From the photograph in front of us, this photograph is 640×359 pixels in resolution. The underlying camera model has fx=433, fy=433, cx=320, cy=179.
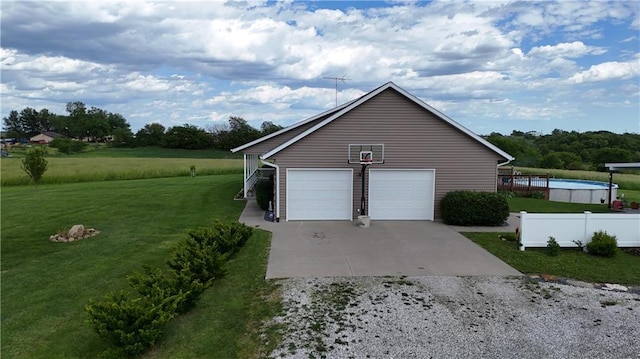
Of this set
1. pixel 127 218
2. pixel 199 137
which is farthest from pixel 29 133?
pixel 127 218

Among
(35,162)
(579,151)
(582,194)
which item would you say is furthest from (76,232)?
(579,151)

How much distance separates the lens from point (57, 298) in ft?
25.3

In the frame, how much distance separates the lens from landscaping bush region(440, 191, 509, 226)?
14.5 metres

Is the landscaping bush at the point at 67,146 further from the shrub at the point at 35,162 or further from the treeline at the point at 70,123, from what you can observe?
the shrub at the point at 35,162

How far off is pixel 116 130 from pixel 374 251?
99552mm

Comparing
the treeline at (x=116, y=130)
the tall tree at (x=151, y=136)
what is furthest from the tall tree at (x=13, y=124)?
the tall tree at (x=151, y=136)

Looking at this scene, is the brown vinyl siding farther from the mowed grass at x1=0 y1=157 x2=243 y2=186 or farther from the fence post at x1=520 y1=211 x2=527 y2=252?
the mowed grass at x1=0 y1=157 x2=243 y2=186

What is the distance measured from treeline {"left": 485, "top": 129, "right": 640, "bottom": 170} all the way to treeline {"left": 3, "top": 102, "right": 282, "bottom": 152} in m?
37.4

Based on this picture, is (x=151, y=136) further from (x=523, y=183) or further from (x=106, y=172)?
(x=523, y=183)

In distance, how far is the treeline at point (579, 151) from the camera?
166 ft

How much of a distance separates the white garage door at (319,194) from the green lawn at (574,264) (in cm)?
524

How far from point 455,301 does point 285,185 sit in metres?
8.62

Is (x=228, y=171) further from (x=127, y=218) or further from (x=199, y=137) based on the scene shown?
(x=199, y=137)

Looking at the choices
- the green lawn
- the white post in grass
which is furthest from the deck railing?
the white post in grass
